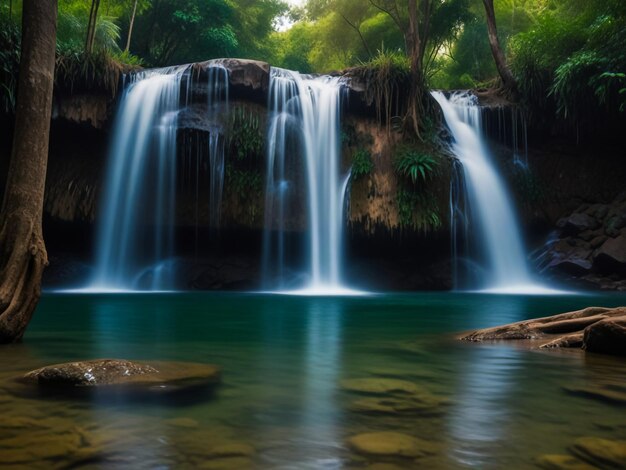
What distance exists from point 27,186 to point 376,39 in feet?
91.2

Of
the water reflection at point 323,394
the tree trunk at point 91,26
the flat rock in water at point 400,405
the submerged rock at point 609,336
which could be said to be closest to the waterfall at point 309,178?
the tree trunk at point 91,26

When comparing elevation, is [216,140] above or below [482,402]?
above

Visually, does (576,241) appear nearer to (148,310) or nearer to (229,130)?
(229,130)

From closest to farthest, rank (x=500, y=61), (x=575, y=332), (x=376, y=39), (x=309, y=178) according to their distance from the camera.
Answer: (x=575, y=332)
(x=309, y=178)
(x=500, y=61)
(x=376, y=39)

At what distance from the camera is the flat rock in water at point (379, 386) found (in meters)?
3.14

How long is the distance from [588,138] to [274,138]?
10.2 metres

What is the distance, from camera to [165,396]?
9.64 feet

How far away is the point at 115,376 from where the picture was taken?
3.32 meters

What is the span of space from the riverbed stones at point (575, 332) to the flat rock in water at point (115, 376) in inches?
121

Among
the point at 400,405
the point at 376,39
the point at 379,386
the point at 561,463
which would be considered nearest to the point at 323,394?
the point at 379,386

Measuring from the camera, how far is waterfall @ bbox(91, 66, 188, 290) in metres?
14.3

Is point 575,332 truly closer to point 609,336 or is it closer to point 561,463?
point 609,336

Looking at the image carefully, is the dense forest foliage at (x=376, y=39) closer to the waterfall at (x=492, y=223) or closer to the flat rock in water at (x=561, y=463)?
the waterfall at (x=492, y=223)

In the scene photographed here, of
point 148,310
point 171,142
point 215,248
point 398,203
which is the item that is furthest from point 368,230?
point 148,310
